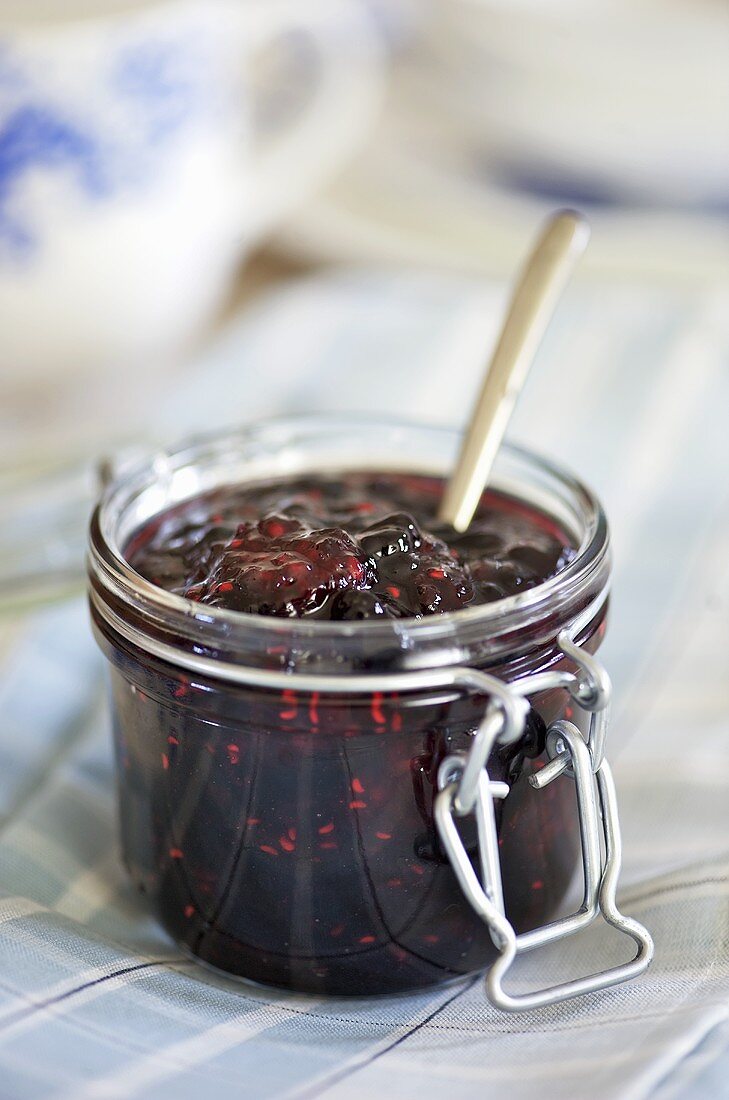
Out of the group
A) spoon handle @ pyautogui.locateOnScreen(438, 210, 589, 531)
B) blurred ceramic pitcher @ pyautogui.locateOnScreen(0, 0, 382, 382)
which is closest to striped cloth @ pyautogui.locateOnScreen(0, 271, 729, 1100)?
blurred ceramic pitcher @ pyautogui.locateOnScreen(0, 0, 382, 382)

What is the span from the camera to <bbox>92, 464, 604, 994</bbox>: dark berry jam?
0.75m

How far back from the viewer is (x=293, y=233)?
2.02 metres

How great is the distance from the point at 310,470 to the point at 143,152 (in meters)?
0.56

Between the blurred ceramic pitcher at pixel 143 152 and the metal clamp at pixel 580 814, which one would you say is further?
the blurred ceramic pitcher at pixel 143 152

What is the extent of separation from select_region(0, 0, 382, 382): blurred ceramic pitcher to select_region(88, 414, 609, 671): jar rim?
0.53 meters

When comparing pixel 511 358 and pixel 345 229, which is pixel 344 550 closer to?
pixel 511 358

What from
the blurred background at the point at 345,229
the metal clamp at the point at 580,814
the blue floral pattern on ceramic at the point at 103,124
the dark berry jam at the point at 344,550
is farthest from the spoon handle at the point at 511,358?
the blue floral pattern on ceramic at the point at 103,124

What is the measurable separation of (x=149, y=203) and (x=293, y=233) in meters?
0.52

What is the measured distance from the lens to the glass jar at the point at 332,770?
2.41 feet

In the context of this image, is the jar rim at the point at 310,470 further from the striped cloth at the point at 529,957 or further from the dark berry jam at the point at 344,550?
the striped cloth at the point at 529,957

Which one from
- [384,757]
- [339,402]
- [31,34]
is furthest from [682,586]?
[31,34]

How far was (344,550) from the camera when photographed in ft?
2.60

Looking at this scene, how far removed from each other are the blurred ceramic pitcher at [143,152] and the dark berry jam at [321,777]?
73 cm

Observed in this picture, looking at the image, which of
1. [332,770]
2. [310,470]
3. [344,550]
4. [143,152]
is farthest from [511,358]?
[143,152]
